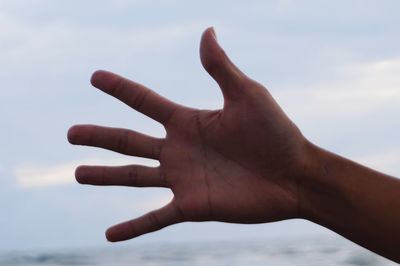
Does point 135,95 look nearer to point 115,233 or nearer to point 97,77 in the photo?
point 97,77

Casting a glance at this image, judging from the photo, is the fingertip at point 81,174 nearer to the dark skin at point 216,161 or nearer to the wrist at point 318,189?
the dark skin at point 216,161

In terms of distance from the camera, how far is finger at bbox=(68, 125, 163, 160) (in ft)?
8.34

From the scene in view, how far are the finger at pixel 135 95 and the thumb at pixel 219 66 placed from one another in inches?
10.0

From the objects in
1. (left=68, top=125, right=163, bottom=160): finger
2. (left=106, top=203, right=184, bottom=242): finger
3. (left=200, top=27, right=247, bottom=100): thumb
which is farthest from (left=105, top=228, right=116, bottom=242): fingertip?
(left=200, top=27, right=247, bottom=100): thumb

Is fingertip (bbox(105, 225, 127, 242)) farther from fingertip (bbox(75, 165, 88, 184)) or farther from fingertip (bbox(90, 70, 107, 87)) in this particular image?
fingertip (bbox(90, 70, 107, 87))

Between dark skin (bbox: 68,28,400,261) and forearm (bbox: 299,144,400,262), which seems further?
forearm (bbox: 299,144,400,262)

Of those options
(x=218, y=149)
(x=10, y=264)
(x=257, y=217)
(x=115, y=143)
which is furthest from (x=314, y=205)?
(x=10, y=264)

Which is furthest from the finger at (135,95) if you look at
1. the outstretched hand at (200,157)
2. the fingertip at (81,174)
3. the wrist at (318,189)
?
the wrist at (318,189)

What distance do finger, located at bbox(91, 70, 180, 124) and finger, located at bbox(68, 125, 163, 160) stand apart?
0.10 meters

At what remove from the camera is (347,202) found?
2.64 m

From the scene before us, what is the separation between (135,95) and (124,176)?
0.97ft

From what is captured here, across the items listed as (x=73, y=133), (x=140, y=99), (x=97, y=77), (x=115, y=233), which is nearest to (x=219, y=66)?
(x=140, y=99)

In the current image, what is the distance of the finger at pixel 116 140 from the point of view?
254 centimetres

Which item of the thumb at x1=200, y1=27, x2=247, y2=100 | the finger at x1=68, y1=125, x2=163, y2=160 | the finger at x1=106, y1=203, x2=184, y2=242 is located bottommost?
the finger at x1=106, y1=203, x2=184, y2=242
